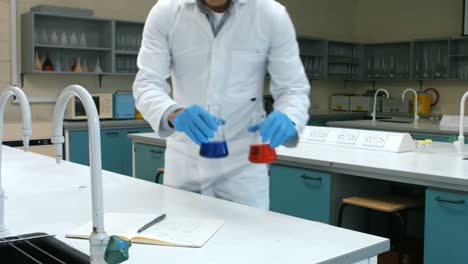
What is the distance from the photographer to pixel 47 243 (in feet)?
4.67

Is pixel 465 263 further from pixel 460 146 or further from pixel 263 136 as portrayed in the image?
pixel 263 136

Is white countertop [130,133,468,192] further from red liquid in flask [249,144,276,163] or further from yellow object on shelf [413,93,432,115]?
yellow object on shelf [413,93,432,115]

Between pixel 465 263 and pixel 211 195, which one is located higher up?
pixel 211 195

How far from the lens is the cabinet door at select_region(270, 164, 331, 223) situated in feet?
10.2

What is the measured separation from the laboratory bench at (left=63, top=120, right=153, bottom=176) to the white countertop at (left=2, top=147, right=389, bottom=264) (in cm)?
294

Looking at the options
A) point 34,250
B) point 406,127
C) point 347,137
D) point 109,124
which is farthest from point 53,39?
point 34,250

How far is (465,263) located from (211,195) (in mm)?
1269

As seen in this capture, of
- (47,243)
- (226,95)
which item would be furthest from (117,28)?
(47,243)

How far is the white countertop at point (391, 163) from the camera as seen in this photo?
8.52ft

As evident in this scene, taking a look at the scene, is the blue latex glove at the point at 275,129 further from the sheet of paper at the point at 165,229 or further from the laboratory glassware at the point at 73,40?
the laboratory glassware at the point at 73,40

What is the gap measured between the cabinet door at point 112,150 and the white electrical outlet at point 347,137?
8.61 ft

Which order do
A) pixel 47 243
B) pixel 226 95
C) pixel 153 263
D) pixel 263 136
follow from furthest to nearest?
pixel 226 95 < pixel 263 136 < pixel 47 243 < pixel 153 263

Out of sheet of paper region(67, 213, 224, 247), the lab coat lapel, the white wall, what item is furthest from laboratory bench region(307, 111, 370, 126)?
sheet of paper region(67, 213, 224, 247)

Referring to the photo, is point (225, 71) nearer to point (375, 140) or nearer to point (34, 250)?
point (34, 250)
